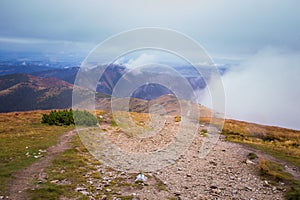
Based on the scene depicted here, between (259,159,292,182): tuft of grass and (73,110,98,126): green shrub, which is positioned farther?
(73,110,98,126): green shrub

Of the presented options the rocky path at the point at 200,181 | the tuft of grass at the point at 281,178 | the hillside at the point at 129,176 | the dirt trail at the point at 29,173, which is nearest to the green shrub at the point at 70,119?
the hillside at the point at 129,176

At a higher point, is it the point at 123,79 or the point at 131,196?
the point at 123,79

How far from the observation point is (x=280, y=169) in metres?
16.6

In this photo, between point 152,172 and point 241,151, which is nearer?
point 152,172

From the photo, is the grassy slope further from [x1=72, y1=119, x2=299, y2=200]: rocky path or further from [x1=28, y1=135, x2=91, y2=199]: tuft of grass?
[x1=72, y1=119, x2=299, y2=200]: rocky path

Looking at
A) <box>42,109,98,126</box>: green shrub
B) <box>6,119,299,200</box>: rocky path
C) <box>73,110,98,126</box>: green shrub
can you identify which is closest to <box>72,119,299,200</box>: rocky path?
<box>6,119,299,200</box>: rocky path

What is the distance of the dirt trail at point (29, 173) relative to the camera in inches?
431

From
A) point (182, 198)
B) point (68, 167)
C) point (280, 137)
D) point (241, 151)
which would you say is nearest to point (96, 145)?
point (68, 167)

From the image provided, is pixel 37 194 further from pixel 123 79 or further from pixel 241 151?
pixel 241 151

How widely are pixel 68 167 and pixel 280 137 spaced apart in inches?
1174

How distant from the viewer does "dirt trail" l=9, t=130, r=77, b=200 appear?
1094cm

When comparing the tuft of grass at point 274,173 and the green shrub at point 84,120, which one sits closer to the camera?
the tuft of grass at point 274,173

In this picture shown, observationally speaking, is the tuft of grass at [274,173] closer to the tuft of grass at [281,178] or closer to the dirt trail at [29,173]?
the tuft of grass at [281,178]

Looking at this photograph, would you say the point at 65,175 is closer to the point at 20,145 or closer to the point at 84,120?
the point at 20,145
